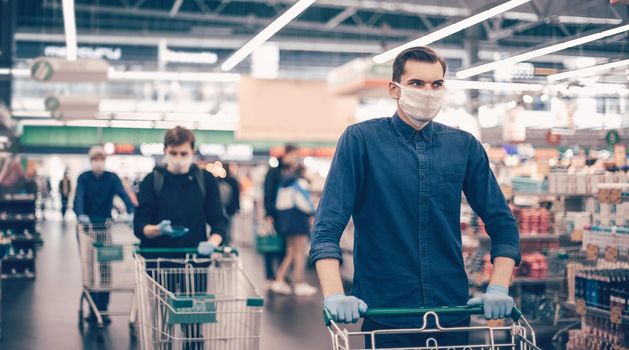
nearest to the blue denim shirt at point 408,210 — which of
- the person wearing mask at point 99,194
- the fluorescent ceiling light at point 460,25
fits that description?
the fluorescent ceiling light at point 460,25

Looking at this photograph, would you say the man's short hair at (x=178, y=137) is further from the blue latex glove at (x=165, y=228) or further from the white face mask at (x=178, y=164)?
the blue latex glove at (x=165, y=228)

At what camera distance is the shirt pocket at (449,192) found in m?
2.75

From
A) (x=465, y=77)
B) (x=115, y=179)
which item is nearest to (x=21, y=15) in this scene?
(x=465, y=77)

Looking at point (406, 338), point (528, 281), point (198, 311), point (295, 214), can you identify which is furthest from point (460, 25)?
point (406, 338)

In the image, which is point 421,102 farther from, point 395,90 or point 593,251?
point 593,251

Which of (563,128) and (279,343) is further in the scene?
(563,128)

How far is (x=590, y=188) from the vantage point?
902 cm

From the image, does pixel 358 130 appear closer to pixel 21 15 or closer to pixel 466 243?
pixel 466 243

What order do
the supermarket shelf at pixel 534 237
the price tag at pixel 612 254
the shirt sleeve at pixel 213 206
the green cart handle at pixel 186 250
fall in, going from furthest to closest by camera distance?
the supermarket shelf at pixel 534 237
the price tag at pixel 612 254
the shirt sleeve at pixel 213 206
the green cart handle at pixel 186 250

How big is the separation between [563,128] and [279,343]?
18.8 ft

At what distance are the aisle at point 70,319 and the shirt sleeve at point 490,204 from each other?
4.68m

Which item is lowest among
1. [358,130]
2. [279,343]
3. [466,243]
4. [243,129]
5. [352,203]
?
[279,343]

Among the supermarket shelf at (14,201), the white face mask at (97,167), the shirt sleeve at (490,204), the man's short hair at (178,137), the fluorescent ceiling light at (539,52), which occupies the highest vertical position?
the fluorescent ceiling light at (539,52)

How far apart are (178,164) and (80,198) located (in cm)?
343
